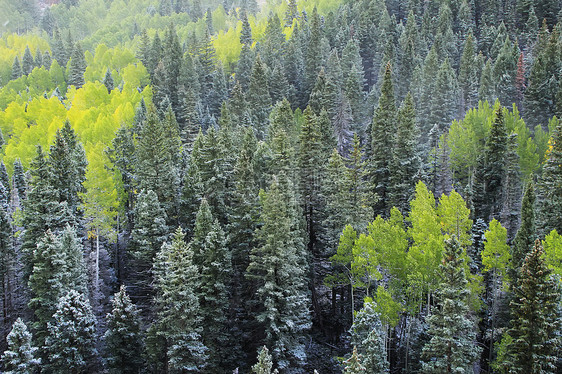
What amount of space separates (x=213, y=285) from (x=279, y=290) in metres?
4.78

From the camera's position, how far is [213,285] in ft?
116

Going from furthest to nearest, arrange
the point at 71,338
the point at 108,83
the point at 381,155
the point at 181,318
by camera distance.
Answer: the point at 108,83
the point at 381,155
the point at 71,338
the point at 181,318

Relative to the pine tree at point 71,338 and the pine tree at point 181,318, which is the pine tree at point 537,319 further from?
the pine tree at point 71,338

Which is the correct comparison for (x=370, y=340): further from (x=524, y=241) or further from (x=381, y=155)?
(x=381, y=155)

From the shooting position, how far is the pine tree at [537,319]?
27.6 meters

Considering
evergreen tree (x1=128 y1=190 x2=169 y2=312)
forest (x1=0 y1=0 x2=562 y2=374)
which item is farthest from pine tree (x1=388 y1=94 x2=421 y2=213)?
evergreen tree (x1=128 y1=190 x2=169 y2=312)

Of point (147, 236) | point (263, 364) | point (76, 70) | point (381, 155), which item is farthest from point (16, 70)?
point (263, 364)

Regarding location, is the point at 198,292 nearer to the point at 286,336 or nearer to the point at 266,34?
the point at 286,336

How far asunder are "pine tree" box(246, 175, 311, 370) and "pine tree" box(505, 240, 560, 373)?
14.1 m

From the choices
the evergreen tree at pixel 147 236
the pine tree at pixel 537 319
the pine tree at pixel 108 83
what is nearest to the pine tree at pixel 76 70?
the pine tree at pixel 108 83

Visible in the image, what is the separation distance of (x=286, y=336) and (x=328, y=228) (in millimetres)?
11861

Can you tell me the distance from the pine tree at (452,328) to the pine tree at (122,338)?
A: 64.1 feet

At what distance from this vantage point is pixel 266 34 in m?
103

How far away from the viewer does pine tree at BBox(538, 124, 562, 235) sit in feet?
128
